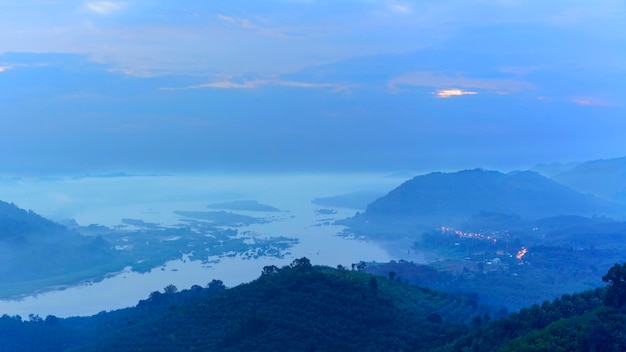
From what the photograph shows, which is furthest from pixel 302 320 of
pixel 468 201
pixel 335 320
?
pixel 468 201

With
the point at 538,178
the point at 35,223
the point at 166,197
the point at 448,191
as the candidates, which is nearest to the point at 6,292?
the point at 35,223

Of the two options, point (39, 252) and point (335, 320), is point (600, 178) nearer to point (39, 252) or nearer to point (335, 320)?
point (39, 252)

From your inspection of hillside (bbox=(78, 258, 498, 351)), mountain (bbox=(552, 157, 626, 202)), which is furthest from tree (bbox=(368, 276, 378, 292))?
mountain (bbox=(552, 157, 626, 202))

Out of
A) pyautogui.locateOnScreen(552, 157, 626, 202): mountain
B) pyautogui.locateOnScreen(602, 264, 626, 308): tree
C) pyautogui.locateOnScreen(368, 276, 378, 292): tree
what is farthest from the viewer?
pyautogui.locateOnScreen(552, 157, 626, 202): mountain

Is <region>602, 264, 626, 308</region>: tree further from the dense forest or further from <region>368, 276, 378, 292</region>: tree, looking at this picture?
<region>368, 276, 378, 292</region>: tree

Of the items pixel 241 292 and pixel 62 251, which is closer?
pixel 241 292

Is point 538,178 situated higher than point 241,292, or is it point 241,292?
point 538,178

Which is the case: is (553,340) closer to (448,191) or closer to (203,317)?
(203,317)
